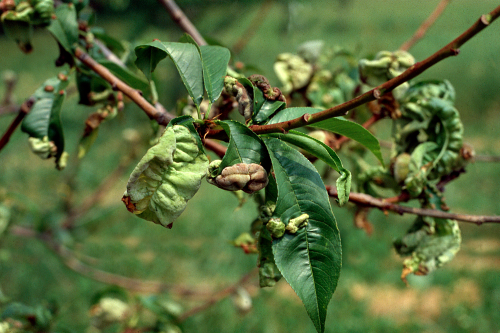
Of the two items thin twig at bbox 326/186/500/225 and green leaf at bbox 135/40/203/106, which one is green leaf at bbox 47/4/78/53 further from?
thin twig at bbox 326/186/500/225

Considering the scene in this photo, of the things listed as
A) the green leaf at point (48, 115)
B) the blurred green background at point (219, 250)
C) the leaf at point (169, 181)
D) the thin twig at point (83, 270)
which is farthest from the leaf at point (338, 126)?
the thin twig at point (83, 270)

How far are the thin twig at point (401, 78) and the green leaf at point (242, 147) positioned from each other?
25 mm

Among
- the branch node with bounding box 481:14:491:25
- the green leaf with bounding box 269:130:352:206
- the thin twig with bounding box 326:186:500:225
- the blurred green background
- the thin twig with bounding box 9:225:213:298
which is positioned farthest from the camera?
the blurred green background

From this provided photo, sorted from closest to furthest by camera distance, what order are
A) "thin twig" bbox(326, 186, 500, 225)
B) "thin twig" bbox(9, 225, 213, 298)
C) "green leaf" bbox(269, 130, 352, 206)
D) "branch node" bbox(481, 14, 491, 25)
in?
"branch node" bbox(481, 14, 491, 25) → "green leaf" bbox(269, 130, 352, 206) → "thin twig" bbox(326, 186, 500, 225) → "thin twig" bbox(9, 225, 213, 298)

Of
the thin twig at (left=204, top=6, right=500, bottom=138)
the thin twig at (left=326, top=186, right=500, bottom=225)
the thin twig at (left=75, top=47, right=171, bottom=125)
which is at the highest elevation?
the thin twig at (left=204, top=6, right=500, bottom=138)

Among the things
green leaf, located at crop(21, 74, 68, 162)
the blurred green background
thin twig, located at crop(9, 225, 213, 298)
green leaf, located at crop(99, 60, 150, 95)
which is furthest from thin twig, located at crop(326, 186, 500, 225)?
thin twig, located at crop(9, 225, 213, 298)

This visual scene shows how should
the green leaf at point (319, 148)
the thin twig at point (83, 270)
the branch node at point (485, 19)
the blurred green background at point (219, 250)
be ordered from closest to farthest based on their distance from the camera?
the branch node at point (485, 19)
the green leaf at point (319, 148)
the thin twig at point (83, 270)
the blurred green background at point (219, 250)

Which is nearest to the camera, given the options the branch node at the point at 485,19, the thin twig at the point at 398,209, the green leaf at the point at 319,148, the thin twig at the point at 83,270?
the branch node at the point at 485,19

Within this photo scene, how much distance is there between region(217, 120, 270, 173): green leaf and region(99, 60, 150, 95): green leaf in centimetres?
26

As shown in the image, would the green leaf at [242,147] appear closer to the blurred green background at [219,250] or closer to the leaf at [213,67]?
the leaf at [213,67]

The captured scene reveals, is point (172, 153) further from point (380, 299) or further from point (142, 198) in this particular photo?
point (380, 299)

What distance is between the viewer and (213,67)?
1.67 ft

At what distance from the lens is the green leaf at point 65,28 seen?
67 cm

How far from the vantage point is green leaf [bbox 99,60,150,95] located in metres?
0.66
